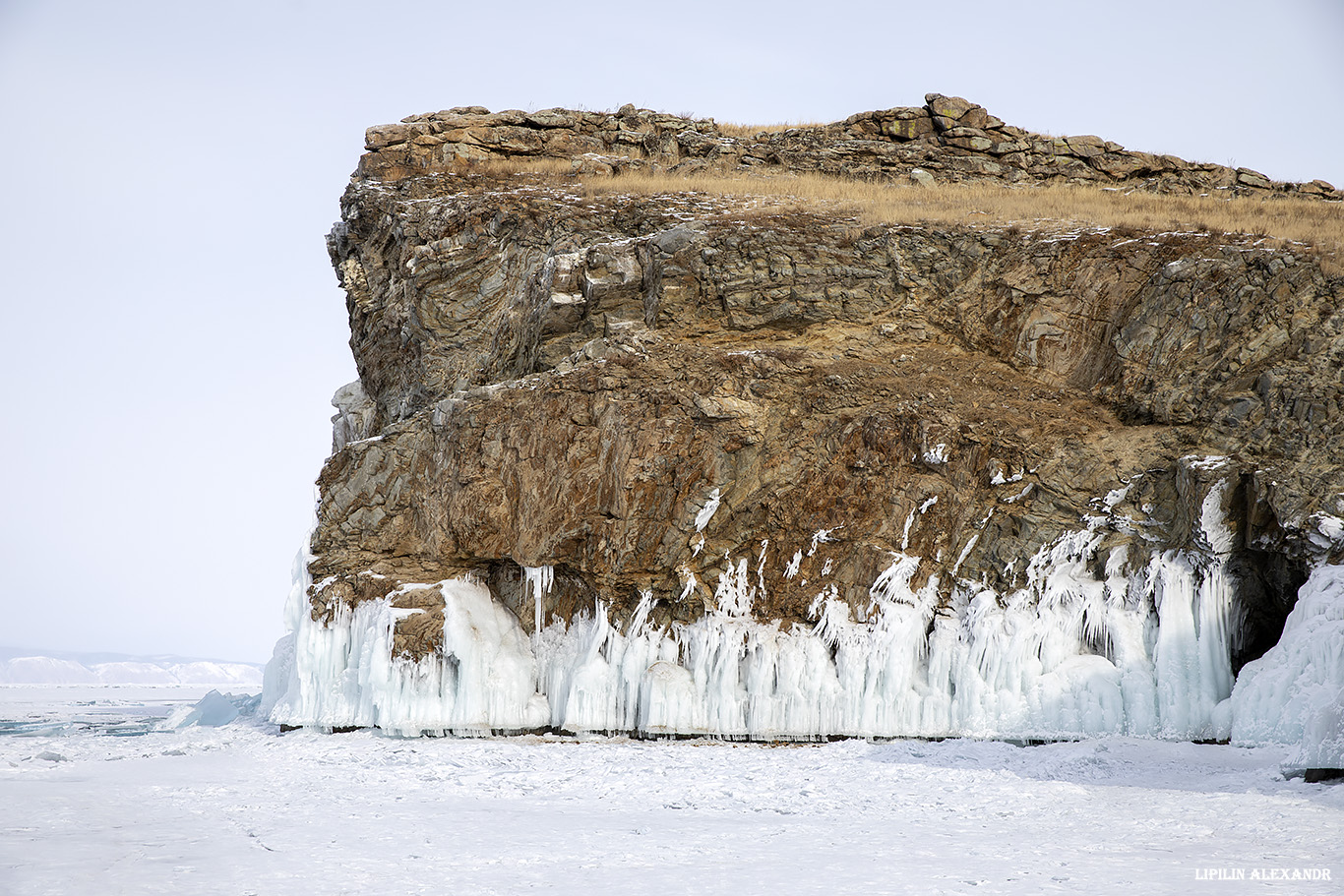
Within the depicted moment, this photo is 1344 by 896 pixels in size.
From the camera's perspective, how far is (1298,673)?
1480 centimetres

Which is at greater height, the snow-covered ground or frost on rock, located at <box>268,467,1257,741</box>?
frost on rock, located at <box>268,467,1257,741</box>

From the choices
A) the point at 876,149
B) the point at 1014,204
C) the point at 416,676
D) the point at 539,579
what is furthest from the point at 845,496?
the point at 876,149

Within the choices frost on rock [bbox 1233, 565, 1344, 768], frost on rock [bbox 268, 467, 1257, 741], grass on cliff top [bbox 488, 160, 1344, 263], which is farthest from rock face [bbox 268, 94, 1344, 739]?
grass on cliff top [bbox 488, 160, 1344, 263]

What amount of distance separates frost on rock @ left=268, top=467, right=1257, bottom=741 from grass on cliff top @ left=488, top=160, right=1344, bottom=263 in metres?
7.58

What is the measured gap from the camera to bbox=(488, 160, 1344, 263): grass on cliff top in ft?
72.4

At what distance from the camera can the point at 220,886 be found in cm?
794

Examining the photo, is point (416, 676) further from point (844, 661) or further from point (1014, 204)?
point (1014, 204)

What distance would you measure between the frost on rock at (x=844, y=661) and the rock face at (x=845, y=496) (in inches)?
2.1

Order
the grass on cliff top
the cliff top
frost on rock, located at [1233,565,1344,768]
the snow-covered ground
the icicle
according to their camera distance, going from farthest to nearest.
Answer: the cliff top < the grass on cliff top < the icicle < frost on rock, located at [1233,565,1344,768] < the snow-covered ground

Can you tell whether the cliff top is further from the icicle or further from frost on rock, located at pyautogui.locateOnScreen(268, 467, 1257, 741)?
frost on rock, located at pyautogui.locateOnScreen(268, 467, 1257, 741)

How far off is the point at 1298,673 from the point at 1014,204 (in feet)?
44.6

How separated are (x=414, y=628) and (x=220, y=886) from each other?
1131 cm

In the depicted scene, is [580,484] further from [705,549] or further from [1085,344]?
[1085,344]

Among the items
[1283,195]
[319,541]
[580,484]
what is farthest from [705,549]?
[1283,195]
